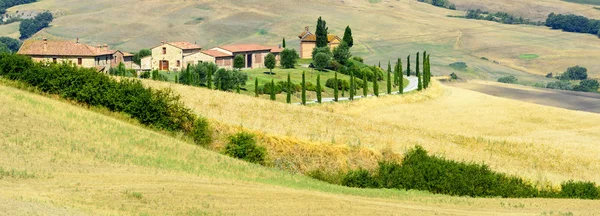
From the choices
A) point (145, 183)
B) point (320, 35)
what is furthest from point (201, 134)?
point (320, 35)

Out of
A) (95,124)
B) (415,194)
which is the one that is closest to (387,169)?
(415,194)

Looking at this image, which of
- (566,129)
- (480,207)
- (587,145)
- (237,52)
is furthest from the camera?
(237,52)

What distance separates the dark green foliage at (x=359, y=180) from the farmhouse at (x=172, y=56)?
93.7 metres

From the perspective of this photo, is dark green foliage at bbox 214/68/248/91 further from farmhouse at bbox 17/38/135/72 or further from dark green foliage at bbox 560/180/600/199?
dark green foliage at bbox 560/180/600/199

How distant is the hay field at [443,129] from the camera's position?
62.6 metres

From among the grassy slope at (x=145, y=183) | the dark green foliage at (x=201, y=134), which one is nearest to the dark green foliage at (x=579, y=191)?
→ the grassy slope at (x=145, y=183)

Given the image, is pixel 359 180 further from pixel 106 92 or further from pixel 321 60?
pixel 321 60

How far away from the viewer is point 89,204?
32.5 meters

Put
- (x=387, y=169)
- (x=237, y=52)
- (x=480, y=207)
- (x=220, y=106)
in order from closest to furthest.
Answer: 1. (x=480, y=207)
2. (x=387, y=169)
3. (x=220, y=106)
4. (x=237, y=52)

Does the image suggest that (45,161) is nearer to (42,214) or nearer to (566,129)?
(42,214)

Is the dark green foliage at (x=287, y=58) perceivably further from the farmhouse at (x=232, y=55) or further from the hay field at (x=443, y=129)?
the hay field at (x=443, y=129)

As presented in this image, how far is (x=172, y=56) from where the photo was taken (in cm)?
14225

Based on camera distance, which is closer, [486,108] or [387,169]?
[387,169]

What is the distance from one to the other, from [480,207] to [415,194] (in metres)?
4.73
